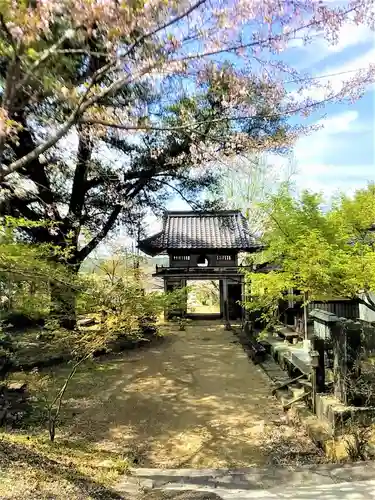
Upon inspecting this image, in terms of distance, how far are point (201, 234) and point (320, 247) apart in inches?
551

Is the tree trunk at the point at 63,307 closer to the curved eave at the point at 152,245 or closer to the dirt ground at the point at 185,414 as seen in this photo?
the dirt ground at the point at 185,414

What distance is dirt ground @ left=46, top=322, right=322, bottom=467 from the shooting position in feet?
21.5

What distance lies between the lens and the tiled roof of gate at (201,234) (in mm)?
19703

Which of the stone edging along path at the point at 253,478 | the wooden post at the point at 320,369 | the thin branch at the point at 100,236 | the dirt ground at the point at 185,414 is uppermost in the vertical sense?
the thin branch at the point at 100,236

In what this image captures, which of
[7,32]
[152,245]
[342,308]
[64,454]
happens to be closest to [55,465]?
[64,454]

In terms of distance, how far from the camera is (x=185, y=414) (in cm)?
841

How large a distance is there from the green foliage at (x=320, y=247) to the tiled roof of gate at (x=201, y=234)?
9475 mm

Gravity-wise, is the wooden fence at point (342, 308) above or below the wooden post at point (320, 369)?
above

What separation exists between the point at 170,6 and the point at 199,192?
12.6 meters

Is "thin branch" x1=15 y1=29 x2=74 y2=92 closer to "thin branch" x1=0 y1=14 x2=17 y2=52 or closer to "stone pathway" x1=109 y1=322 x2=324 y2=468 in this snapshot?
"thin branch" x1=0 y1=14 x2=17 y2=52

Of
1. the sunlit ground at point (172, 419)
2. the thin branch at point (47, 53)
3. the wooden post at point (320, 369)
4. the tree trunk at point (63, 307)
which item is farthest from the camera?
the tree trunk at point (63, 307)

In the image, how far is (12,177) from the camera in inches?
294

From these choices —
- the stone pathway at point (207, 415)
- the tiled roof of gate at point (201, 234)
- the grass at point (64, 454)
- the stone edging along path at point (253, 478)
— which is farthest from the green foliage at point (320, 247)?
the tiled roof of gate at point (201, 234)

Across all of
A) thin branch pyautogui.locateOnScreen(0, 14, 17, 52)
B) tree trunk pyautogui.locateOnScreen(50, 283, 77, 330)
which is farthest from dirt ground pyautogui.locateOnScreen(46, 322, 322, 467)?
thin branch pyautogui.locateOnScreen(0, 14, 17, 52)
